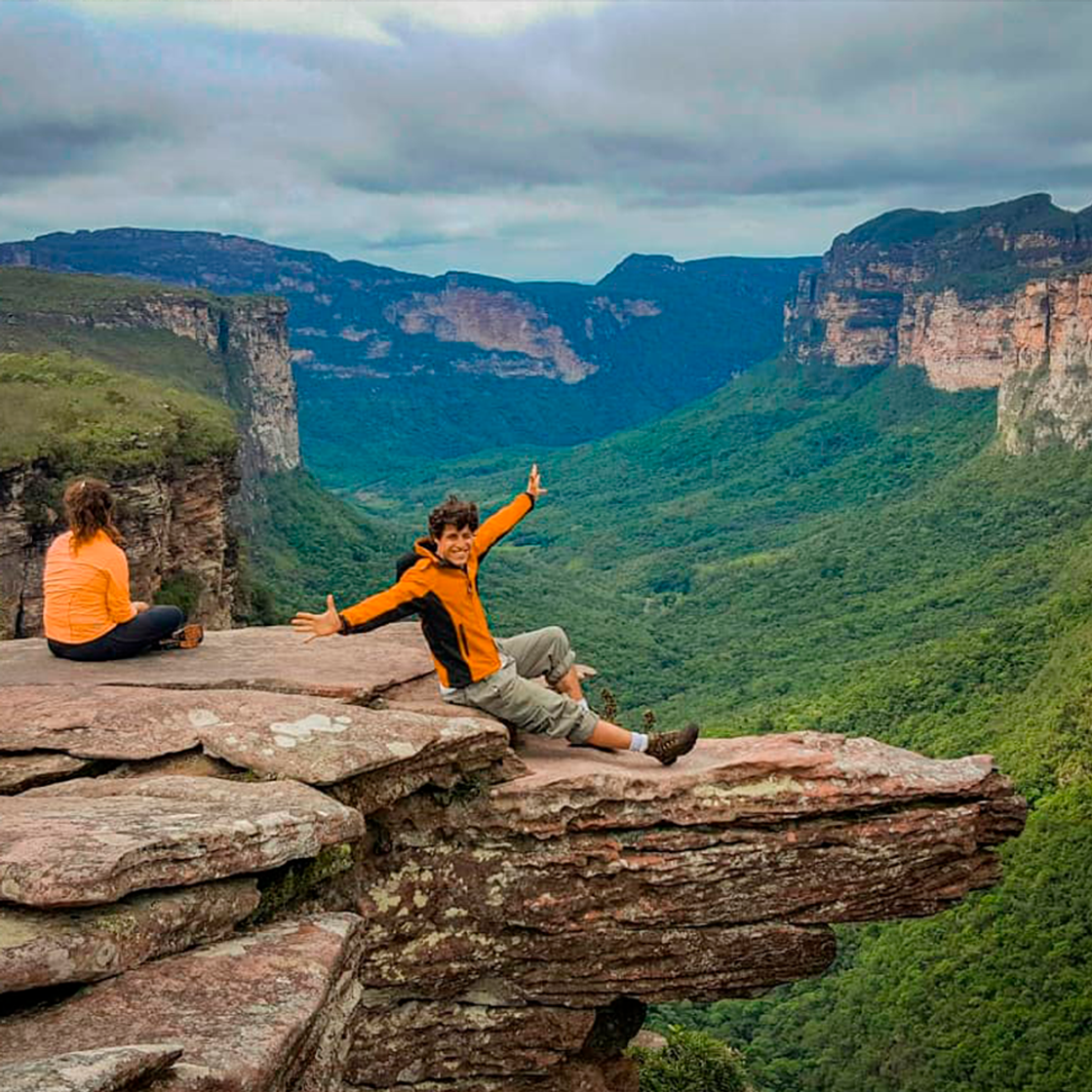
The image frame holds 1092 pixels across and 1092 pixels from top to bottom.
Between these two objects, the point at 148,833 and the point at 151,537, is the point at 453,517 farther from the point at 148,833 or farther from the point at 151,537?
the point at 151,537

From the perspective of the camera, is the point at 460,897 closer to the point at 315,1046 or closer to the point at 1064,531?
the point at 315,1046

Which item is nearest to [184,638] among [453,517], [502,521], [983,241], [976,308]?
[502,521]

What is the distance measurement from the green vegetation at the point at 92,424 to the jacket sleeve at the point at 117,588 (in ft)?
60.5

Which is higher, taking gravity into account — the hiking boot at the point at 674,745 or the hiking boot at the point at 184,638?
the hiking boot at the point at 184,638

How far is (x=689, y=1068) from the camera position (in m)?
21.2

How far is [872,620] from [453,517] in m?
63.4

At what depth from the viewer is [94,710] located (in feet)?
32.0

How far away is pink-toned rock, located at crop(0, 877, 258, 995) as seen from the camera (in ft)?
21.1

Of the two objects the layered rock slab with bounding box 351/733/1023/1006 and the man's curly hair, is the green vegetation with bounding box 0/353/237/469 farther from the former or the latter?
the layered rock slab with bounding box 351/733/1023/1006

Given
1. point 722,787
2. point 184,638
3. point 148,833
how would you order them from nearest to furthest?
point 148,833 → point 722,787 → point 184,638

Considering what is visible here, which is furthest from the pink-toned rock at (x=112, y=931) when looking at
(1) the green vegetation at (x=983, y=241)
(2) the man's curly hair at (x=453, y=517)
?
(1) the green vegetation at (x=983, y=241)

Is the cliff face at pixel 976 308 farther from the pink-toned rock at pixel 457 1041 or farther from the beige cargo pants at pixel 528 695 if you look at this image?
the pink-toned rock at pixel 457 1041

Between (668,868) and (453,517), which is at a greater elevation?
(453,517)

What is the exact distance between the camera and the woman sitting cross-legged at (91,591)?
1121 cm
